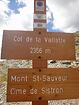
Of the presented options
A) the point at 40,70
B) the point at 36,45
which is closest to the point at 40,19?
the point at 36,45

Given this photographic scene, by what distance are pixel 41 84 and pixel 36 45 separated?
82cm

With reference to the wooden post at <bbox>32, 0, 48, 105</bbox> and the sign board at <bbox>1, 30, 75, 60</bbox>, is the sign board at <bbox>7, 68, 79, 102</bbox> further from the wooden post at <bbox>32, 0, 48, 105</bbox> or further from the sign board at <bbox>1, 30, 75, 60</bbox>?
the sign board at <bbox>1, 30, 75, 60</bbox>

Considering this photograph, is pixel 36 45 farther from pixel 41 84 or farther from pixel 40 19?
pixel 41 84

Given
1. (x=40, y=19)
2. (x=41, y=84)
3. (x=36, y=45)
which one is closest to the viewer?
(x=41, y=84)

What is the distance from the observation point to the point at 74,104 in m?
15.3

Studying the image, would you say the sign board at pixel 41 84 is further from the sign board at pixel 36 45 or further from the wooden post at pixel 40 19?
the sign board at pixel 36 45

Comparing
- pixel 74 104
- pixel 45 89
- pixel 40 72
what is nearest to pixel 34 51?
pixel 40 72

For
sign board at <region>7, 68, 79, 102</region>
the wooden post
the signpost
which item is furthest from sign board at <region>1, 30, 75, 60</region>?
sign board at <region>7, 68, 79, 102</region>

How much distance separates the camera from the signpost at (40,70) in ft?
18.6

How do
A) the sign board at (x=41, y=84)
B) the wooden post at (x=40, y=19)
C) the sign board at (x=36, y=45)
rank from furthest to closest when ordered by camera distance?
1. the wooden post at (x=40, y=19)
2. the sign board at (x=36, y=45)
3. the sign board at (x=41, y=84)

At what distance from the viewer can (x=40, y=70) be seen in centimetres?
581

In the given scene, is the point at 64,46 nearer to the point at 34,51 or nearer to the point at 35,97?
the point at 34,51

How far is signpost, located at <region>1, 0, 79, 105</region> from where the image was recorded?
5.66m

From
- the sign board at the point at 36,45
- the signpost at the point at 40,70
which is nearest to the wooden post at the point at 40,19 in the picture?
the signpost at the point at 40,70
